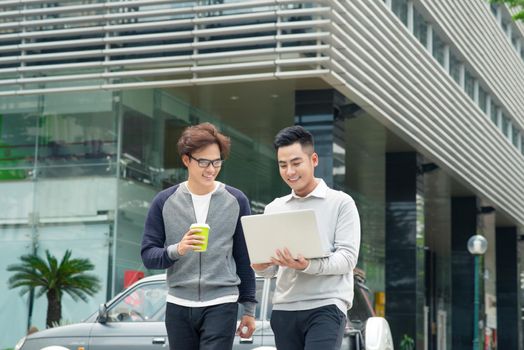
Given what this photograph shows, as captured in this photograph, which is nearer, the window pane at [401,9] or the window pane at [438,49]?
the window pane at [401,9]

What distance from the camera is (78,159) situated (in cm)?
2123

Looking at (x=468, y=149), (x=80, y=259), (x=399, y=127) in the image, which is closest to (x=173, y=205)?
(x=80, y=259)

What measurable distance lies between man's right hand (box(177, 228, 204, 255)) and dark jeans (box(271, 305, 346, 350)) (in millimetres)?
626

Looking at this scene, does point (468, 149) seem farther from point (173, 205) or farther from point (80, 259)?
point (173, 205)

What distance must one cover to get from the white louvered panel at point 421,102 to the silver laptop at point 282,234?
14.2 m

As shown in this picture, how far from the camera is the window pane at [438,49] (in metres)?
28.8

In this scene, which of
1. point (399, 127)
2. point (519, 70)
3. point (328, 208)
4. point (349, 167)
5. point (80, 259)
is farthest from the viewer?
point (519, 70)

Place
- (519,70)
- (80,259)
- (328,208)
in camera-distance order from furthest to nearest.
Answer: (519,70) → (80,259) → (328,208)

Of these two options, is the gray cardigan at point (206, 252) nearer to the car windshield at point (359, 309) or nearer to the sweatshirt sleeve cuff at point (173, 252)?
the sweatshirt sleeve cuff at point (173, 252)

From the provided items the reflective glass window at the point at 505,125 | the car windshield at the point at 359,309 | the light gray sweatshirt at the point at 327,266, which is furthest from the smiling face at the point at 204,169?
the reflective glass window at the point at 505,125

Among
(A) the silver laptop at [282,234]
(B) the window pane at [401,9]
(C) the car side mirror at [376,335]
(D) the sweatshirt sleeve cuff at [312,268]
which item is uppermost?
(B) the window pane at [401,9]

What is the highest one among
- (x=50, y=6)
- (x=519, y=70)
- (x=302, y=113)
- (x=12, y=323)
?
(x=519, y=70)

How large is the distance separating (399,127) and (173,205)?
1802 centimetres

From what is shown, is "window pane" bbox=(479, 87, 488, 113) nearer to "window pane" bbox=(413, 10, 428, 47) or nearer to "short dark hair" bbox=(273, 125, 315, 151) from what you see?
"window pane" bbox=(413, 10, 428, 47)
